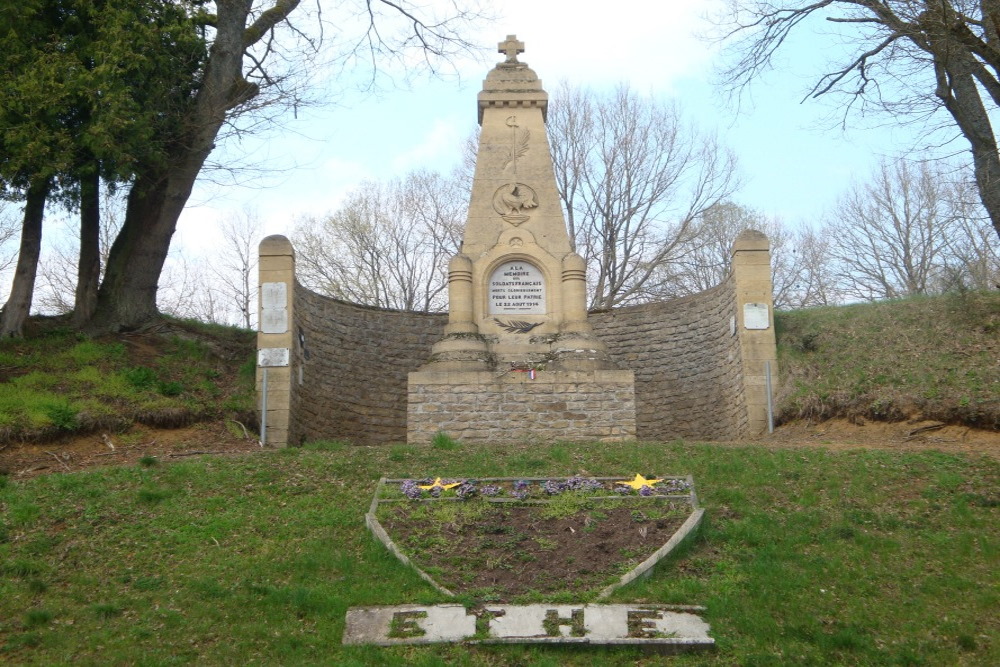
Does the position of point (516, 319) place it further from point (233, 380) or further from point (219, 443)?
point (219, 443)

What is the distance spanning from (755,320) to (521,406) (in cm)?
360

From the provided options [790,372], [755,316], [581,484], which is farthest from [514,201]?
[581,484]

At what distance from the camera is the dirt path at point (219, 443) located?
11805 millimetres

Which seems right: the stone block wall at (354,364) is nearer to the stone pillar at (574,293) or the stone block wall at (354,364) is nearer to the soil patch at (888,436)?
the stone pillar at (574,293)

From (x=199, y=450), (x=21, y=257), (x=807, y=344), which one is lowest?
(x=199, y=450)

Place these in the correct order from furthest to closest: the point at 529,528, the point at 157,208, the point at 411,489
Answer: the point at 157,208 → the point at 411,489 → the point at 529,528

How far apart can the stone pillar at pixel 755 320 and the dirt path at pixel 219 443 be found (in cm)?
56

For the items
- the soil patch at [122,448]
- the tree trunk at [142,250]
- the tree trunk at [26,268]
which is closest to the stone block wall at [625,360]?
the soil patch at [122,448]

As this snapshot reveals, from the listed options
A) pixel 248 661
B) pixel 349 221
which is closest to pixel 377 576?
pixel 248 661

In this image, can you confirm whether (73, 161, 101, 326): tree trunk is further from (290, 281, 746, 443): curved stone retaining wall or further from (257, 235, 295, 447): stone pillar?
(290, 281, 746, 443): curved stone retaining wall

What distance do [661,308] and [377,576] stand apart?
9.66m

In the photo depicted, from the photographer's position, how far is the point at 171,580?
841cm

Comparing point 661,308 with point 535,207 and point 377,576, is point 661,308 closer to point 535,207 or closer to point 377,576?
point 535,207

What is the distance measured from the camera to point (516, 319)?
14906 millimetres
